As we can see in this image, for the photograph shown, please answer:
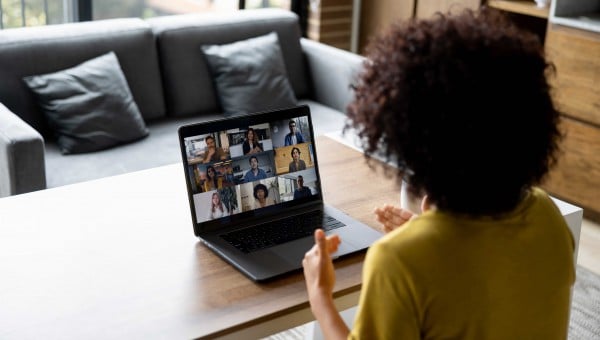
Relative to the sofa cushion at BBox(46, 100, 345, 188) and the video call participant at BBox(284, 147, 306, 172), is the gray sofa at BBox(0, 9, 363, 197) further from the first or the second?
the video call participant at BBox(284, 147, 306, 172)

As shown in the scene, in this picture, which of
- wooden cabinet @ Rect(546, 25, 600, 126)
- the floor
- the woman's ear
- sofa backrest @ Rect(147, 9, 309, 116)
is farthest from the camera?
sofa backrest @ Rect(147, 9, 309, 116)

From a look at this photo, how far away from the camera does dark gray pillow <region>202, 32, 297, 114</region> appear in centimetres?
341

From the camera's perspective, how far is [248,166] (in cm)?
173

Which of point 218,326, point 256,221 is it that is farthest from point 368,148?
point 256,221

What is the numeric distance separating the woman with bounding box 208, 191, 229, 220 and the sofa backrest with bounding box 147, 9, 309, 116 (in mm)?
1799

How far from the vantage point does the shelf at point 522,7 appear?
354cm

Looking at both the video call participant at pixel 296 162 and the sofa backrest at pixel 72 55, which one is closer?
the video call participant at pixel 296 162

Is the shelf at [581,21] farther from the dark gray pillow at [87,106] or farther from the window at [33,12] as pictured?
the window at [33,12]

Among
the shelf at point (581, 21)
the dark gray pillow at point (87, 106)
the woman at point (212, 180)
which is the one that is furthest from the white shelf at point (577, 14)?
A: the woman at point (212, 180)

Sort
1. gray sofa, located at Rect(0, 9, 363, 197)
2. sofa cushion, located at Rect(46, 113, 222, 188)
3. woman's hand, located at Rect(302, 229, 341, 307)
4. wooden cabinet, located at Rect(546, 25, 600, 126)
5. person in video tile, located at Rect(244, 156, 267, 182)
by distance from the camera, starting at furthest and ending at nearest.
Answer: wooden cabinet, located at Rect(546, 25, 600, 126) → sofa cushion, located at Rect(46, 113, 222, 188) → gray sofa, located at Rect(0, 9, 363, 197) → person in video tile, located at Rect(244, 156, 267, 182) → woman's hand, located at Rect(302, 229, 341, 307)

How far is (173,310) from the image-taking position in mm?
1431

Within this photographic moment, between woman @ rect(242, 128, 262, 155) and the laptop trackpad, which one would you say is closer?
the laptop trackpad

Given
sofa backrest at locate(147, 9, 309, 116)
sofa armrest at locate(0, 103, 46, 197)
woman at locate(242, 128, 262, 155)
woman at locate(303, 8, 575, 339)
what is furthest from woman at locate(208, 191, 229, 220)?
sofa backrest at locate(147, 9, 309, 116)

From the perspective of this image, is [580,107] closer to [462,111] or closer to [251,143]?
[251,143]
